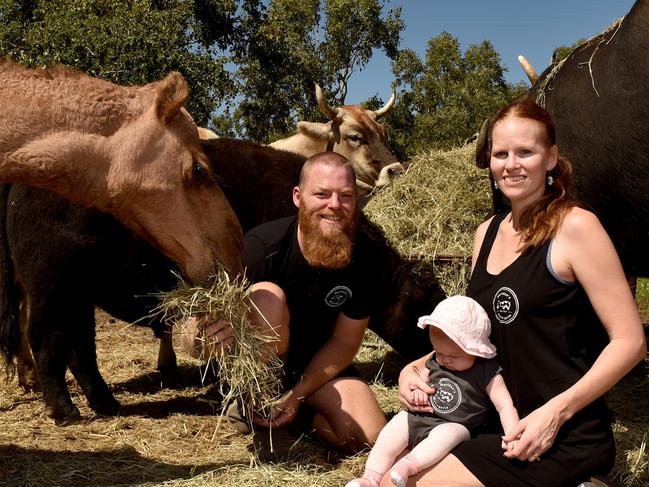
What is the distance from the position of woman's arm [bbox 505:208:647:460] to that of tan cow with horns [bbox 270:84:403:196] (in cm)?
817

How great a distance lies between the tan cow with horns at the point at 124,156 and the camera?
3744 millimetres

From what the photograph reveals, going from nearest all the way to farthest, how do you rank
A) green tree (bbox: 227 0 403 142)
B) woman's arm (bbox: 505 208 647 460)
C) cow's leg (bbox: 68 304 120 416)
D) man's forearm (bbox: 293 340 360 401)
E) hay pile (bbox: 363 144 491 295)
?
woman's arm (bbox: 505 208 647 460) < man's forearm (bbox: 293 340 360 401) < cow's leg (bbox: 68 304 120 416) < hay pile (bbox: 363 144 491 295) < green tree (bbox: 227 0 403 142)

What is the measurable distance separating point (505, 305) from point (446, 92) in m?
27.5

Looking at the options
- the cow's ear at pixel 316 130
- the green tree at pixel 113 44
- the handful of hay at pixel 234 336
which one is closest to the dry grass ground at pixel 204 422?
the handful of hay at pixel 234 336

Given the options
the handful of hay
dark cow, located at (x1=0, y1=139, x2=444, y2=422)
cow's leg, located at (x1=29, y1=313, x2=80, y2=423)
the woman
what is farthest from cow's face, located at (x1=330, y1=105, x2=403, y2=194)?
the woman

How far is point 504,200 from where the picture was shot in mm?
5480

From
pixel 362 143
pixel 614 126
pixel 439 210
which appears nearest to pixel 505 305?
pixel 614 126

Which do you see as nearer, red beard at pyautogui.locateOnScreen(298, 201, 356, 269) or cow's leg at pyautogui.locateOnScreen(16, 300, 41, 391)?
red beard at pyautogui.locateOnScreen(298, 201, 356, 269)

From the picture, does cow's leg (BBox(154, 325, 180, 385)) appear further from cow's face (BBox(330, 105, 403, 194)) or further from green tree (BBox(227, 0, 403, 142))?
green tree (BBox(227, 0, 403, 142))

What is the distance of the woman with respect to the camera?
2.75 metres

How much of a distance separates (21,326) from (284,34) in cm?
2235

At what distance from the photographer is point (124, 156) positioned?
3.90m

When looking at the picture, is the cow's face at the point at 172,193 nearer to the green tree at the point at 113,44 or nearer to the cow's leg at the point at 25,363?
the cow's leg at the point at 25,363

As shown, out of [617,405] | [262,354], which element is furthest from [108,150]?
[617,405]
